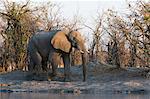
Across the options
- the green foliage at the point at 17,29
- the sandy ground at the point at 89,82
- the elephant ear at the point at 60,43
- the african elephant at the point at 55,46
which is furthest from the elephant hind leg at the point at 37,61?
the green foliage at the point at 17,29

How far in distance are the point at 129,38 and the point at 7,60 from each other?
53.6 ft

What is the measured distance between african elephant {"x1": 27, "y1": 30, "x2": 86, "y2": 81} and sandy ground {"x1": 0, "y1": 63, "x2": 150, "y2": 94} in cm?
83

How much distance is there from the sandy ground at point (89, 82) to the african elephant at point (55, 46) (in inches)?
32.8

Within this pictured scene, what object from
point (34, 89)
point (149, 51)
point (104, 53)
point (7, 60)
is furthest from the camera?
point (104, 53)

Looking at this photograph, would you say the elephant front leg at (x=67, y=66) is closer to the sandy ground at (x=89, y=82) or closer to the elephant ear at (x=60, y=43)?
the sandy ground at (x=89, y=82)

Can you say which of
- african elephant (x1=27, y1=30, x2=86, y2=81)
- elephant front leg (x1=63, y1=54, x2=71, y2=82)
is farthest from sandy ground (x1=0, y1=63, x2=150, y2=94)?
african elephant (x1=27, y1=30, x2=86, y2=81)

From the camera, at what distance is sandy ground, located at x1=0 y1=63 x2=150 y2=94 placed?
2603 cm

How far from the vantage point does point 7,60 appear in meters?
47.6

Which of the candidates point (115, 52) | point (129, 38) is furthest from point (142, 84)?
point (115, 52)

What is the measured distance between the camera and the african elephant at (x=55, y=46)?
29470mm

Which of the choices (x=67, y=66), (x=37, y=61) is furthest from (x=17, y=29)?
(x=67, y=66)

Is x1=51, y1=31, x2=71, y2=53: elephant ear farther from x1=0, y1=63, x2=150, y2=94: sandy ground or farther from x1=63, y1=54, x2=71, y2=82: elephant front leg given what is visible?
x1=0, y1=63, x2=150, y2=94: sandy ground

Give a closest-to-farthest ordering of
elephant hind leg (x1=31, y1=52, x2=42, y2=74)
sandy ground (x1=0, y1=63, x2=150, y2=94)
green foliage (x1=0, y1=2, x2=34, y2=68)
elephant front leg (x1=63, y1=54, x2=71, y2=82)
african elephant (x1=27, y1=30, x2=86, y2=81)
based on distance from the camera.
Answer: sandy ground (x1=0, y1=63, x2=150, y2=94)
african elephant (x1=27, y1=30, x2=86, y2=81)
elephant front leg (x1=63, y1=54, x2=71, y2=82)
elephant hind leg (x1=31, y1=52, x2=42, y2=74)
green foliage (x1=0, y1=2, x2=34, y2=68)

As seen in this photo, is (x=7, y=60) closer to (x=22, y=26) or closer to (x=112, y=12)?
(x=22, y=26)
